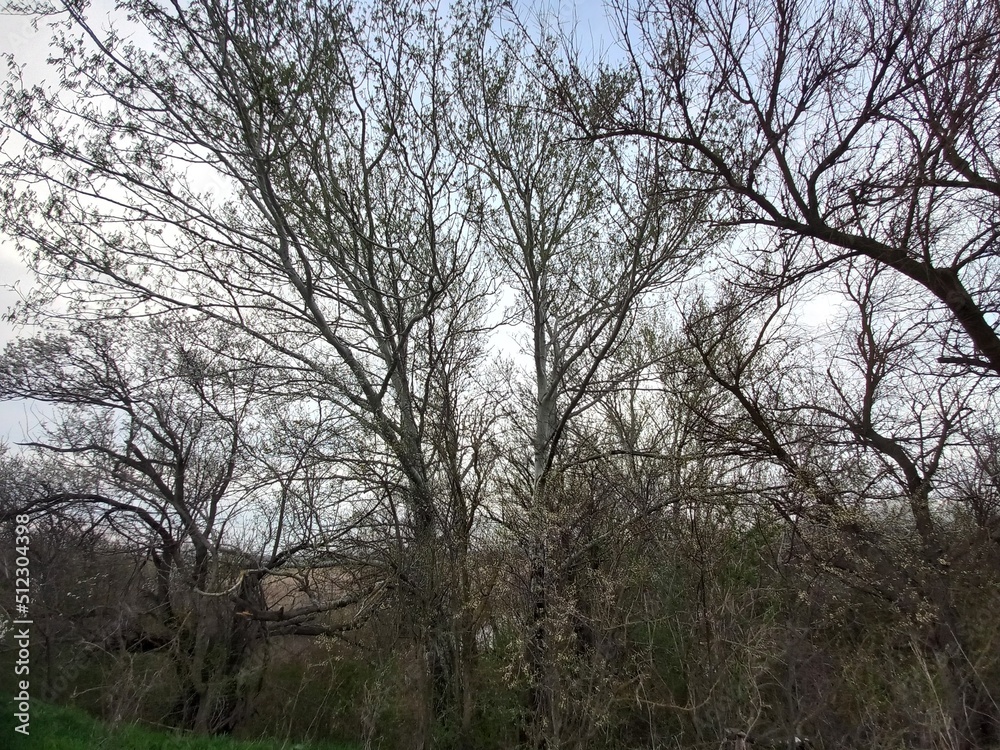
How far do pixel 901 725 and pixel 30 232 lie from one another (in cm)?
1137

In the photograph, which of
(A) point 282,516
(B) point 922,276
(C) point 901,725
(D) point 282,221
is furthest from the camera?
(A) point 282,516

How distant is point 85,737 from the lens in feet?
18.7

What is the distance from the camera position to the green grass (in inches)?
A: 203

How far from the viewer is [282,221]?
7531 mm

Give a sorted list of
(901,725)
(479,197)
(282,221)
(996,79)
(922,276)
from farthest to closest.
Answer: (479,197) → (282,221) → (922,276) → (901,725) → (996,79)

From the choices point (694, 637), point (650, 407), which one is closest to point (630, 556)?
point (694, 637)

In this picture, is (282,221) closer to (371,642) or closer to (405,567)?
(405,567)

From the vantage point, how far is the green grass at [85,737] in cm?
516

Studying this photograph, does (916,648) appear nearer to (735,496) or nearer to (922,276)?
(735,496)

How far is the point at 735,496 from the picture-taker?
7059mm

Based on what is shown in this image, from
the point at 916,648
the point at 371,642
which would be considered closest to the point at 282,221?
the point at 371,642

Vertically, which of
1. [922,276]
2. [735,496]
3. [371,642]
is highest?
[922,276]

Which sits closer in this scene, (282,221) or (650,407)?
(282,221)

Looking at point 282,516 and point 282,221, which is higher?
point 282,221
